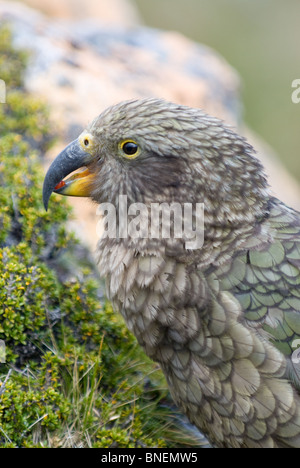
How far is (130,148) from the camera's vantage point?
3.16m

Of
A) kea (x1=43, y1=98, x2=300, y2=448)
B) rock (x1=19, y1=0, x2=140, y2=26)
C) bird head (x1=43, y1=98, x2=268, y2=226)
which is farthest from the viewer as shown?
rock (x1=19, y1=0, x2=140, y2=26)

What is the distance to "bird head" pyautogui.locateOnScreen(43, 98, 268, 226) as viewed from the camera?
3.10m

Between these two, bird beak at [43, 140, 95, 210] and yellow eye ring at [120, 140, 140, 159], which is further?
bird beak at [43, 140, 95, 210]

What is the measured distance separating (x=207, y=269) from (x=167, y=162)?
594 mm

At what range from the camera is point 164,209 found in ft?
10.2

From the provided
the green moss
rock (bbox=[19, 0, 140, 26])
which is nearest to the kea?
the green moss

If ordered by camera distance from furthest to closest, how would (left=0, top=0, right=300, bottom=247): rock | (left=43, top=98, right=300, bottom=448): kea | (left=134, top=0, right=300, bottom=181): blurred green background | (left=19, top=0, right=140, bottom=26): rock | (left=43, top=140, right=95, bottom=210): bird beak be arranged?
(left=134, top=0, right=300, bottom=181): blurred green background < (left=19, top=0, right=140, bottom=26): rock < (left=0, top=0, right=300, bottom=247): rock < (left=43, top=140, right=95, bottom=210): bird beak < (left=43, top=98, right=300, bottom=448): kea

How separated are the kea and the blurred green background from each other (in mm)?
12459

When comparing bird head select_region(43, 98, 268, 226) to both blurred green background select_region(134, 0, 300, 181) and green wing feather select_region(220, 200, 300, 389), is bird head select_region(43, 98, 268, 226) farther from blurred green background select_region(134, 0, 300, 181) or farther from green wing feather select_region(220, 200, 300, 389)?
blurred green background select_region(134, 0, 300, 181)

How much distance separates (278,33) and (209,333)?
17121 mm

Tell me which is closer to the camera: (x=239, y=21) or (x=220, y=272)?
(x=220, y=272)

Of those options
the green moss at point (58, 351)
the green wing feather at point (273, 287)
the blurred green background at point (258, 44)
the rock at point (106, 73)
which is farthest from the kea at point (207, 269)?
the blurred green background at point (258, 44)
